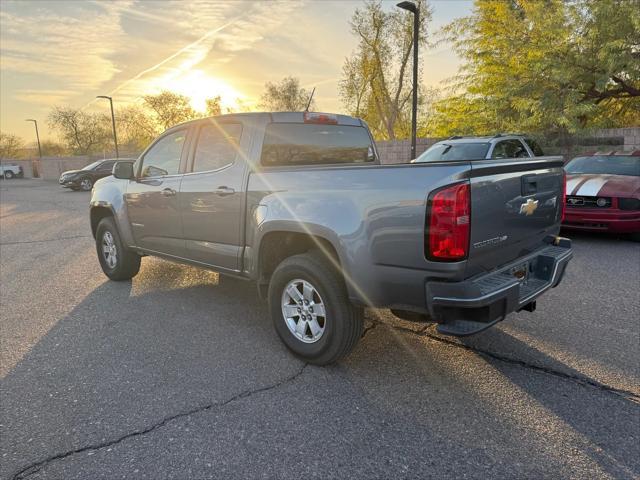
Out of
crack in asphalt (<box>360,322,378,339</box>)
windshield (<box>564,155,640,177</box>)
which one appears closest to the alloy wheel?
crack in asphalt (<box>360,322,378,339</box>)

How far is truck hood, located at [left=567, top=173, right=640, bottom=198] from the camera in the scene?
696 cm

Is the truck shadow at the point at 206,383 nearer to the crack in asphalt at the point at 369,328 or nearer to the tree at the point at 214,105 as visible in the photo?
the crack in asphalt at the point at 369,328

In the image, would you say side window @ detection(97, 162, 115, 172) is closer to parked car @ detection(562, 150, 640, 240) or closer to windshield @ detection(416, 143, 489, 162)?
windshield @ detection(416, 143, 489, 162)

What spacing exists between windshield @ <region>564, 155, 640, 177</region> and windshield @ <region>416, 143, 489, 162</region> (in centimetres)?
165

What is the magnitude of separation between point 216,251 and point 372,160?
75.1 inches

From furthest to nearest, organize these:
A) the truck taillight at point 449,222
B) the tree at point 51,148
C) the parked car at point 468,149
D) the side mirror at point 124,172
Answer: the tree at point 51,148
the parked car at point 468,149
the side mirror at point 124,172
the truck taillight at point 449,222

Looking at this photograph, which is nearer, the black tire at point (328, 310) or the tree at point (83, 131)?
the black tire at point (328, 310)

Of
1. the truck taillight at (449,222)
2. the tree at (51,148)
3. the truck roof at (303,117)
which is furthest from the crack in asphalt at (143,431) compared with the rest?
the tree at (51,148)

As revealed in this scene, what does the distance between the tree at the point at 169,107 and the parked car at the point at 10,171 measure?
63.6 ft

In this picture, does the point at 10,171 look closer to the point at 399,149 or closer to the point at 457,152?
the point at 399,149

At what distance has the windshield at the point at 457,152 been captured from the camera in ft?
28.9

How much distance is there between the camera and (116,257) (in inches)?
224

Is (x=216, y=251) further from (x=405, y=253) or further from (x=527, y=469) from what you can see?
(x=527, y=469)

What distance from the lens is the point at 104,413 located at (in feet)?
9.20
